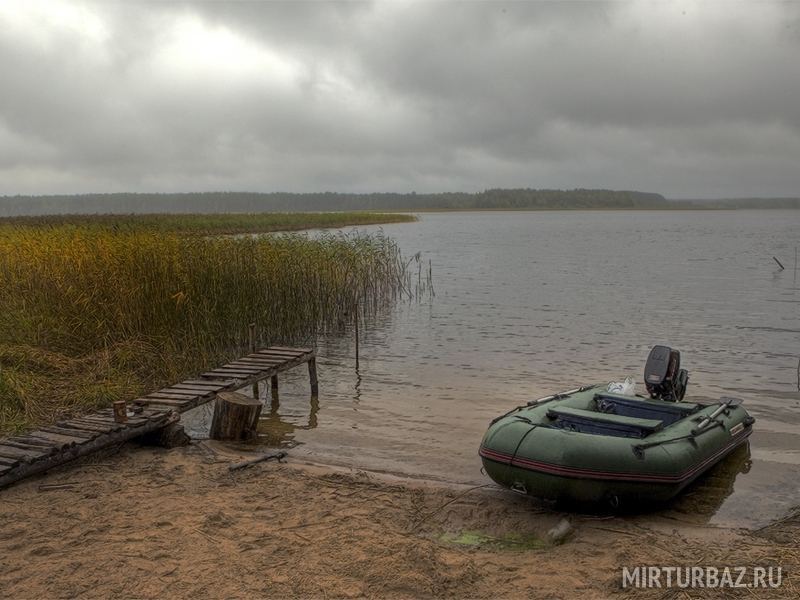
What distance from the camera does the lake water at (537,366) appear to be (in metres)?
7.80

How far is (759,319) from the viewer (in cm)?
1794

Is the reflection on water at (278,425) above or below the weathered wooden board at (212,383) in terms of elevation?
below

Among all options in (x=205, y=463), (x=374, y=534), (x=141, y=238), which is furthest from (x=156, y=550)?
(x=141, y=238)

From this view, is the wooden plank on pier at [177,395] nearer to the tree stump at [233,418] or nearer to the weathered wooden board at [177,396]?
the weathered wooden board at [177,396]

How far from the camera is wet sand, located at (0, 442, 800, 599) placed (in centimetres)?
457

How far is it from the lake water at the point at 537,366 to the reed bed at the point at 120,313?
1595mm

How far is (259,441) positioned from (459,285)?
17.8 m

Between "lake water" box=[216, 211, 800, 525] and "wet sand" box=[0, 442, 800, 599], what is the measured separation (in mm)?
954

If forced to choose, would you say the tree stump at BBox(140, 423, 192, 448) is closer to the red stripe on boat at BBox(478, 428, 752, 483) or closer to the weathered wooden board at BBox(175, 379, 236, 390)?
the weathered wooden board at BBox(175, 379, 236, 390)

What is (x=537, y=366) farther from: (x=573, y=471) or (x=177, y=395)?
(x=177, y=395)

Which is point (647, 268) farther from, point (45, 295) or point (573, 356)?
point (45, 295)

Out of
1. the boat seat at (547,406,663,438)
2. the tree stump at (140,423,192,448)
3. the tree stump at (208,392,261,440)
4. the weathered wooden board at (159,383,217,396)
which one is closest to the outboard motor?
the boat seat at (547,406,663,438)

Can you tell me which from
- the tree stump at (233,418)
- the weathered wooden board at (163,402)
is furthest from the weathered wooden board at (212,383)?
the weathered wooden board at (163,402)

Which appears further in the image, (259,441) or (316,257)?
(316,257)
